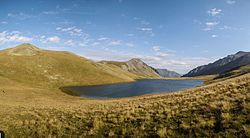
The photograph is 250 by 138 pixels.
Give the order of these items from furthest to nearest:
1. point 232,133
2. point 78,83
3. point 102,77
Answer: point 102,77
point 78,83
point 232,133

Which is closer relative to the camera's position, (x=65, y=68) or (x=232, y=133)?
(x=232, y=133)

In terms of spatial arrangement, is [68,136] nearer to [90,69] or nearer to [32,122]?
[32,122]

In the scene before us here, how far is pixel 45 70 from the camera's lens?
136m

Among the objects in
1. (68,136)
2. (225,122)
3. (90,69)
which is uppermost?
(90,69)

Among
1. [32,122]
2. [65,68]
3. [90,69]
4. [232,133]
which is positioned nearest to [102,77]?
[90,69]

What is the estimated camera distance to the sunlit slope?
117 m

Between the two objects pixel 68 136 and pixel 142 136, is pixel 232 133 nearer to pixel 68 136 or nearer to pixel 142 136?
pixel 142 136

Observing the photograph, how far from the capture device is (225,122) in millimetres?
13062

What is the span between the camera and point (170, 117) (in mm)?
16516

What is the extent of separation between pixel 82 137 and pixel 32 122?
25.8 feet

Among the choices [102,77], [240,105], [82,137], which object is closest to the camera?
[82,137]

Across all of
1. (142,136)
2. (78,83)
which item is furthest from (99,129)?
(78,83)

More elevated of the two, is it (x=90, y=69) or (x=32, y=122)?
(x=90, y=69)

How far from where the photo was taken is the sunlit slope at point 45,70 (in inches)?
4601
